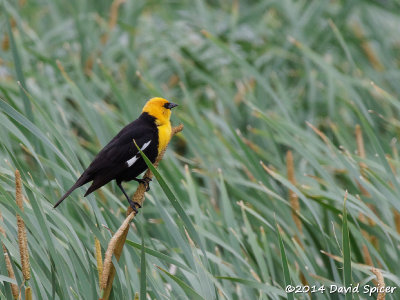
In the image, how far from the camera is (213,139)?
9.71 ft

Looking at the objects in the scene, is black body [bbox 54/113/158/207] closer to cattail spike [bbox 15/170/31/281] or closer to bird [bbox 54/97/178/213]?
bird [bbox 54/97/178/213]

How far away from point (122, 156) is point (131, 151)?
0.05 m

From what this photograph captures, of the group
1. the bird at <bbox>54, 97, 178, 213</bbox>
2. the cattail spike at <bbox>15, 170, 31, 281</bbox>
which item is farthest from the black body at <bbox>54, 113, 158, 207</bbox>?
the cattail spike at <bbox>15, 170, 31, 281</bbox>

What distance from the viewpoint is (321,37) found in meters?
4.39

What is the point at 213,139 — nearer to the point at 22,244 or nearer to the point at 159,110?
the point at 159,110

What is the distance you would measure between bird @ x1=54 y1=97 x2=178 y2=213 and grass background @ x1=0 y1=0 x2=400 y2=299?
0.16 feet

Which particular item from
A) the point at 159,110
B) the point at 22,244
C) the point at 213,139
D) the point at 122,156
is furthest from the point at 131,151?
the point at 213,139

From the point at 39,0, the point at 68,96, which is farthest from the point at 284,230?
the point at 39,0

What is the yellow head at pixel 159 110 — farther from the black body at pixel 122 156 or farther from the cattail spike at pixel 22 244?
the cattail spike at pixel 22 244

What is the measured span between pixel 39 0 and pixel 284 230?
3.21 metres

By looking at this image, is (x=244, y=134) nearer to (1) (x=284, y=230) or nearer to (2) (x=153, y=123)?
(1) (x=284, y=230)

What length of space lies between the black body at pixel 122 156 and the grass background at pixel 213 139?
4 centimetres

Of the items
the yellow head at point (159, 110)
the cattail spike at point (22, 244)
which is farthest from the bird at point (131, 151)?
the cattail spike at point (22, 244)

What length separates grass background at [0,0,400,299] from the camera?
1744 millimetres
